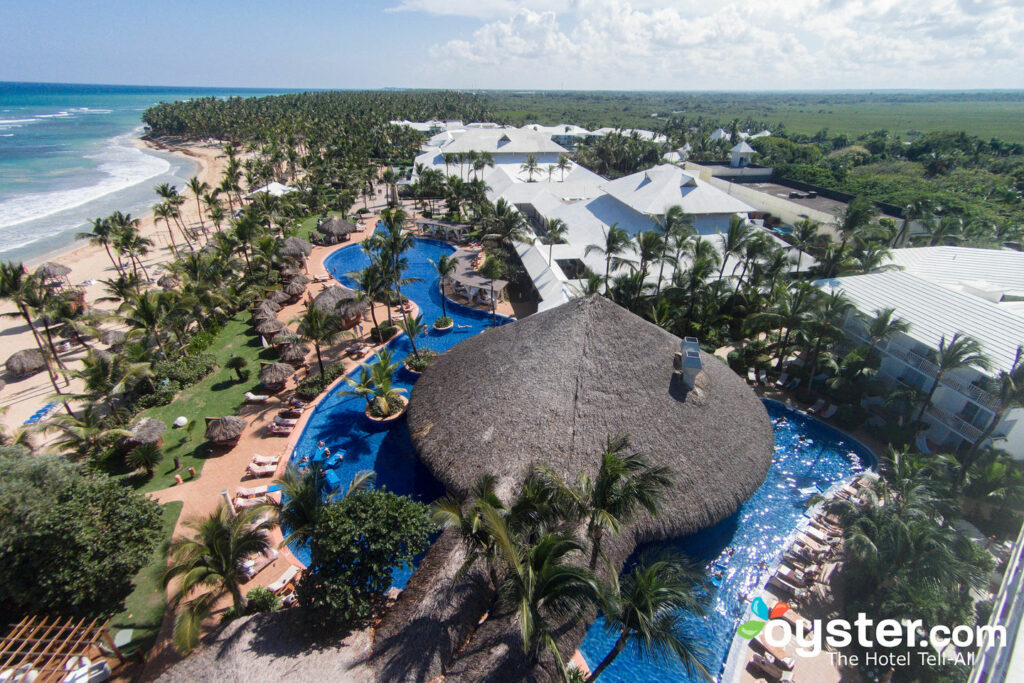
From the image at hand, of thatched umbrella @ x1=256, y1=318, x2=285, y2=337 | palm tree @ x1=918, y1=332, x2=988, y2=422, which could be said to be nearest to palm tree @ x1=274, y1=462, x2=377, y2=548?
thatched umbrella @ x1=256, y1=318, x2=285, y2=337

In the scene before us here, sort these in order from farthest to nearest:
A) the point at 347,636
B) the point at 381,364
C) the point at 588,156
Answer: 1. the point at 588,156
2. the point at 381,364
3. the point at 347,636

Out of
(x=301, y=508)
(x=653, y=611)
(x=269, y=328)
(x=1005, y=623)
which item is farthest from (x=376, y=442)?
(x=1005, y=623)

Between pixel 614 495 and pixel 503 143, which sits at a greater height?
pixel 503 143

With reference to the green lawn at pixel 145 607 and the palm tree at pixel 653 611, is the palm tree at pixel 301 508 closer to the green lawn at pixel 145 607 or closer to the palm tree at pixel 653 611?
the green lawn at pixel 145 607

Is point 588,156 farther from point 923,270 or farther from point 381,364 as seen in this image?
point 381,364

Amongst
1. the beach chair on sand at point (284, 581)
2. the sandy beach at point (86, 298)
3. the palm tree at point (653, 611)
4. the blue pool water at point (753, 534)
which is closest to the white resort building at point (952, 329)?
→ the blue pool water at point (753, 534)

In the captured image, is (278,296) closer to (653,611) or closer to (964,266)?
(653,611)

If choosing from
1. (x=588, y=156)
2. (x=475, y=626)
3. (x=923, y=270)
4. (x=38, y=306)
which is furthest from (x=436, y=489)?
(x=588, y=156)
